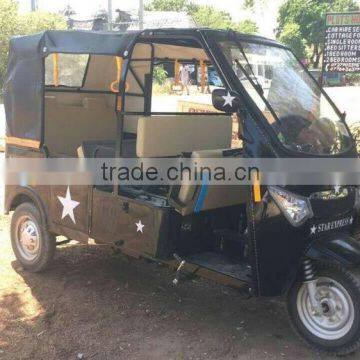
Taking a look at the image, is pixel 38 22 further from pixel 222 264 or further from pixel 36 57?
pixel 222 264

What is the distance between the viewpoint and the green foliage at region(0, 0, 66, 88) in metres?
26.4

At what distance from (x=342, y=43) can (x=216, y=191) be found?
176 inches

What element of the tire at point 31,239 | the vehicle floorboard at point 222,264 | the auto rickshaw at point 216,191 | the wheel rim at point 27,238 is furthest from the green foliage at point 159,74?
the vehicle floorboard at point 222,264

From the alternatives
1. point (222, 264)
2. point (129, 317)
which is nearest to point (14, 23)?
point (129, 317)

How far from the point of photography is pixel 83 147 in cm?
472

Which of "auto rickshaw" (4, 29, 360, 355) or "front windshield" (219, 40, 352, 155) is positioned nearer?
"auto rickshaw" (4, 29, 360, 355)

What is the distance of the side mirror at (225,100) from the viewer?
3.47 meters

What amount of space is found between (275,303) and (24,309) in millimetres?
2047

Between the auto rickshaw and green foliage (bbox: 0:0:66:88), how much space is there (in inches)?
874

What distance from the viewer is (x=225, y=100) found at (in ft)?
11.4

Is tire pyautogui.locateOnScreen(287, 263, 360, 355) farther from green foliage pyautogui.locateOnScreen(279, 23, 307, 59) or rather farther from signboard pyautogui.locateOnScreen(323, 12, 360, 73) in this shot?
green foliage pyautogui.locateOnScreen(279, 23, 307, 59)

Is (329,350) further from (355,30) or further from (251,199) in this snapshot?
(355,30)

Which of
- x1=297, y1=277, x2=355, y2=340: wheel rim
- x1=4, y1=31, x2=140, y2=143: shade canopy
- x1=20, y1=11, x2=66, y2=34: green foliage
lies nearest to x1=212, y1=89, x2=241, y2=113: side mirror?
x1=4, y1=31, x2=140, y2=143: shade canopy

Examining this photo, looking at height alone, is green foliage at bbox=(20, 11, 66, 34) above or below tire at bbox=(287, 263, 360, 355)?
above
